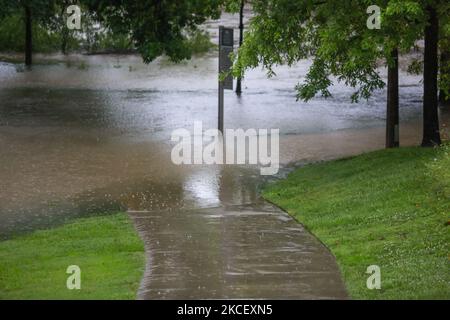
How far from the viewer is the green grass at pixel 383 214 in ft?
35.1

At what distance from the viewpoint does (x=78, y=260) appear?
12.4 m

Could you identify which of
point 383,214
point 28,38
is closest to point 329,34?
point 383,214

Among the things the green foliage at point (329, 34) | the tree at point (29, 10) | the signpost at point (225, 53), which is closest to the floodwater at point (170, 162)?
the tree at point (29, 10)

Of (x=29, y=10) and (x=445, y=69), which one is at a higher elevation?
(x=29, y=10)

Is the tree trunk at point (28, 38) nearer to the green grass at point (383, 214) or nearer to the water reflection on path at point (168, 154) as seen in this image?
the water reflection on path at point (168, 154)

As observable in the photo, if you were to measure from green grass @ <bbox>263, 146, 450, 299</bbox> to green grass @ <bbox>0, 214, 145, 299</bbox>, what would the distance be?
9.71ft

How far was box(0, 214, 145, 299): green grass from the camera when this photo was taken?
10555mm

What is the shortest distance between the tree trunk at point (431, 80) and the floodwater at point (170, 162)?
2.48 meters

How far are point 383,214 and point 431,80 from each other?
6.14 metres

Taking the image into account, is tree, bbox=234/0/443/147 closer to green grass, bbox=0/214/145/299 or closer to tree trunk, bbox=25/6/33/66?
green grass, bbox=0/214/145/299

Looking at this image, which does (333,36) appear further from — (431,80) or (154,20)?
(154,20)
